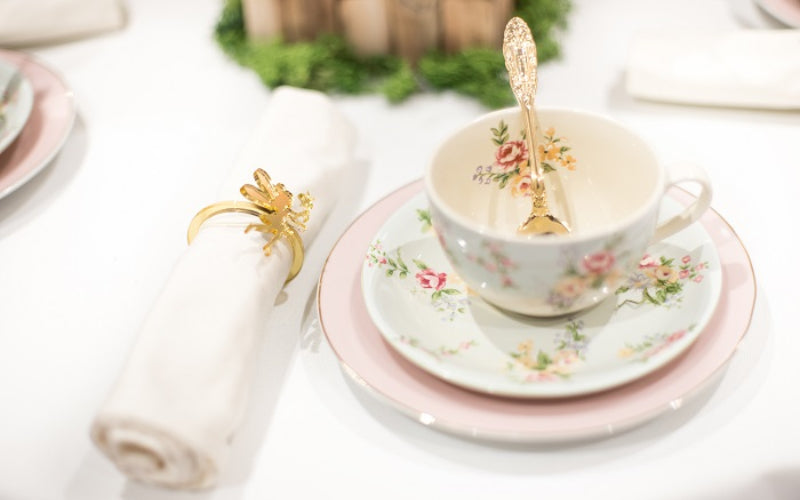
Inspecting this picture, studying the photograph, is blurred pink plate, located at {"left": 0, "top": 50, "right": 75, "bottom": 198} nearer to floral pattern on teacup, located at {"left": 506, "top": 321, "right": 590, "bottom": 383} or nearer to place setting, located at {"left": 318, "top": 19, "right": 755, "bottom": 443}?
place setting, located at {"left": 318, "top": 19, "right": 755, "bottom": 443}

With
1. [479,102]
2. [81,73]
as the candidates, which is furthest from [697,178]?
[81,73]

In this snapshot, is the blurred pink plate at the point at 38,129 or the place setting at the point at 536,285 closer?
the place setting at the point at 536,285

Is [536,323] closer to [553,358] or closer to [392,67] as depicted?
[553,358]

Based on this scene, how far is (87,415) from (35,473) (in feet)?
0.17

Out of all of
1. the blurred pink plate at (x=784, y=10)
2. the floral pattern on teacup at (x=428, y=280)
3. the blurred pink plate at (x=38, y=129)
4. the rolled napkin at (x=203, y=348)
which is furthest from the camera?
the blurred pink plate at (x=784, y=10)

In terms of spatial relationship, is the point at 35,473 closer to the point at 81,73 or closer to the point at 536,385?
the point at 536,385

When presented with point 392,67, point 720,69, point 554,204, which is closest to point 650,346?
point 554,204

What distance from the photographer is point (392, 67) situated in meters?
0.90

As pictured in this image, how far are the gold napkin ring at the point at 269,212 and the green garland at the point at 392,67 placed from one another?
0.28 m

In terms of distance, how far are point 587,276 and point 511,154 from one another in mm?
150

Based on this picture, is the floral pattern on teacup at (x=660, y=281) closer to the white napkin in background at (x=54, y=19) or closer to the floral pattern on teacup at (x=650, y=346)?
the floral pattern on teacup at (x=650, y=346)

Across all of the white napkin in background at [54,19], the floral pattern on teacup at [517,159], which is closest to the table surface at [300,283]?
the white napkin in background at [54,19]

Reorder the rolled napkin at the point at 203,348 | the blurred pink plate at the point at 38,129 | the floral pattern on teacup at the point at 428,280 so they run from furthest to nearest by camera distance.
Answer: the blurred pink plate at the point at 38,129
the floral pattern on teacup at the point at 428,280
the rolled napkin at the point at 203,348

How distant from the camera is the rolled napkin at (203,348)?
1.53ft
